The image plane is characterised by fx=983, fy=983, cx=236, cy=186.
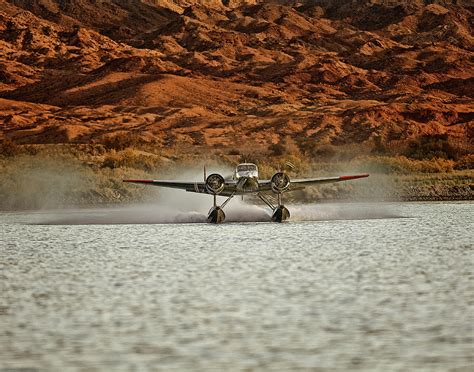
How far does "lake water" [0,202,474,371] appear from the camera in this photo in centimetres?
1086

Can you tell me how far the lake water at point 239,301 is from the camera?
10859 millimetres

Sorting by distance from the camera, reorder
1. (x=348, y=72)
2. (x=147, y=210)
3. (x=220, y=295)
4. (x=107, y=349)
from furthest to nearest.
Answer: (x=348, y=72) → (x=147, y=210) → (x=220, y=295) → (x=107, y=349)

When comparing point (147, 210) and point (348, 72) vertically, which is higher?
point (348, 72)

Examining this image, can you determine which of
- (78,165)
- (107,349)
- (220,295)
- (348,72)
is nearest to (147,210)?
(78,165)

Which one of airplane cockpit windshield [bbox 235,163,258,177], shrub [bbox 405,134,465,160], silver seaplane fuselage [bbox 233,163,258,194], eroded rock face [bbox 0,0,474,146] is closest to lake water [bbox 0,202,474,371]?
silver seaplane fuselage [bbox 233,163,258,194]

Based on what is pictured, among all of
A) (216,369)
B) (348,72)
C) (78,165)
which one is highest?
(348,72)

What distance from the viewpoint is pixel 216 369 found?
1017 cm

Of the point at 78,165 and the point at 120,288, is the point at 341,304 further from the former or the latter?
the point at 78,165

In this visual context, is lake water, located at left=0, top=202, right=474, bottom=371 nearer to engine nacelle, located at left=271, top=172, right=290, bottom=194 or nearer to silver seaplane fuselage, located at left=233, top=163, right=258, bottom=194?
silver seaplane fuselage, located at left=233, top=163, right=258, bottom=194

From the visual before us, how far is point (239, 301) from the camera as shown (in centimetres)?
1504

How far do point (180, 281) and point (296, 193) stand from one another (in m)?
36.2

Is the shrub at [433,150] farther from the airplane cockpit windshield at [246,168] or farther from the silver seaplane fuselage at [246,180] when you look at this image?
the silver seaplane fuselage at [246,180]

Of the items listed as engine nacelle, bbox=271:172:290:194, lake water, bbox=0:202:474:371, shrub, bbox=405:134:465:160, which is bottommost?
lake water, bbox=0:202:474:371

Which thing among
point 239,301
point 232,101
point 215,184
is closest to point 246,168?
point 215,184
